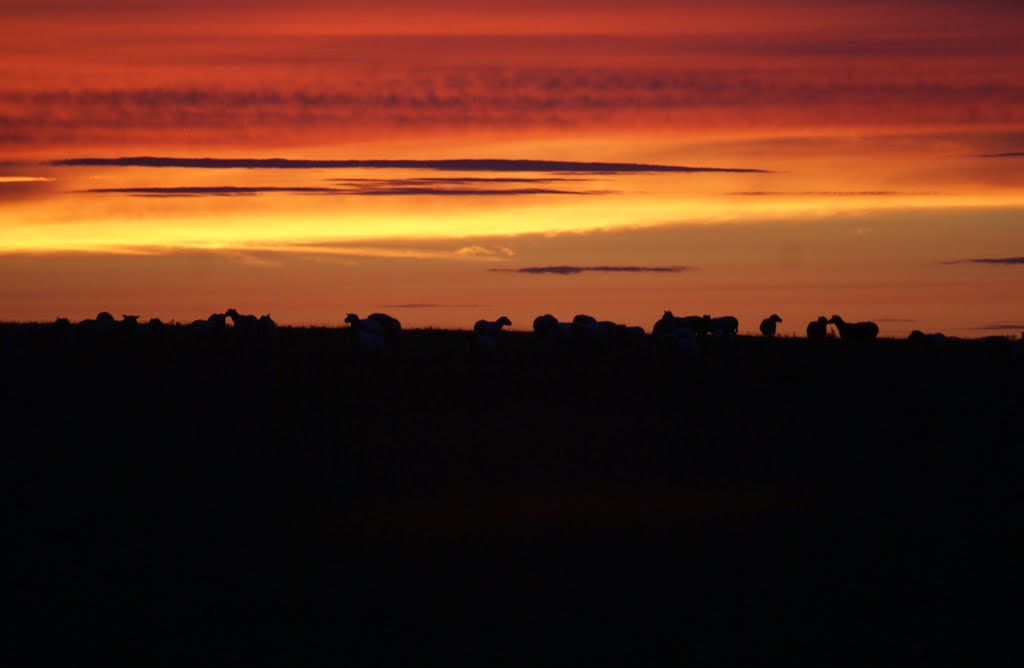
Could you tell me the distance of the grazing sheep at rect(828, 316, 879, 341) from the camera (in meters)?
44.1

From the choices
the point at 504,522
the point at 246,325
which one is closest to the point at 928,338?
the point at 246,325

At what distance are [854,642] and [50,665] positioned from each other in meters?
6.20

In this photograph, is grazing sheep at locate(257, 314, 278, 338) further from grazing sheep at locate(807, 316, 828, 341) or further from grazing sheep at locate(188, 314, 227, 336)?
grazing sheep at locate(807, 316, 828, 341)

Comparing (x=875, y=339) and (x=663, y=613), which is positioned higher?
(x=875, y=339)

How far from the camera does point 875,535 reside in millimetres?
13398

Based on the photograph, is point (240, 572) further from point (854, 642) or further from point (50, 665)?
point (854, 642)

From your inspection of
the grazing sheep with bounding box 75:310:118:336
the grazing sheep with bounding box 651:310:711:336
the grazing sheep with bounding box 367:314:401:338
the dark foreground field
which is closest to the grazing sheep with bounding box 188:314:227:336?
the grazing sheep with bounding box 75:310:118:336

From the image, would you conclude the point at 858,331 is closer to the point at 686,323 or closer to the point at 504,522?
the point at 686,323

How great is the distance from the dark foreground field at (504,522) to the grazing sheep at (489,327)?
32.9 feet

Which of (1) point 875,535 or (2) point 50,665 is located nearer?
(2) point 50,665

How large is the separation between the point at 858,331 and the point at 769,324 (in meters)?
4.56

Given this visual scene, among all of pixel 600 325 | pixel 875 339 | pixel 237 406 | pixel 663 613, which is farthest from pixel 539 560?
pixel 875 339

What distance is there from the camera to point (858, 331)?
44375mm

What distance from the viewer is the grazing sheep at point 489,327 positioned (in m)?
38.4
